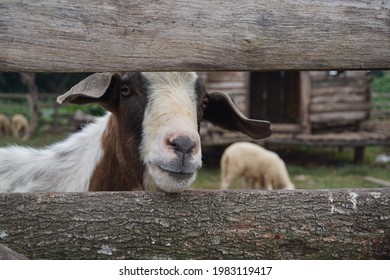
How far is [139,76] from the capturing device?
3.54 m

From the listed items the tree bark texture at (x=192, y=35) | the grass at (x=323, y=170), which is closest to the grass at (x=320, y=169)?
the grass at (x=323, y=170)

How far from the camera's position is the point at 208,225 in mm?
2734

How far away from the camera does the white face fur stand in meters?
3.01

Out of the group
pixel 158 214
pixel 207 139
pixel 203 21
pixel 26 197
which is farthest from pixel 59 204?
pixel 207 139

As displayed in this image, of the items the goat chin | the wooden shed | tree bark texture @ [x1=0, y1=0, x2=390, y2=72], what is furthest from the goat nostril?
the wooden shed

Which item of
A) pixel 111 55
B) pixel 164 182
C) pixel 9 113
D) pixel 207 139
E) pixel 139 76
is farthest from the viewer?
pixel 9 113

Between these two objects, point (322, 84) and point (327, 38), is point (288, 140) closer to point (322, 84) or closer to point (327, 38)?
point (322, 84)

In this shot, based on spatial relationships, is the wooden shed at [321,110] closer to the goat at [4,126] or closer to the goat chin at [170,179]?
the goat at [4,126]

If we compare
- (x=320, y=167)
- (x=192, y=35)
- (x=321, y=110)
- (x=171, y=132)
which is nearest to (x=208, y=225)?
(x=171, y=132)

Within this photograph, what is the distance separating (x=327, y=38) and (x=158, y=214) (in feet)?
3.43

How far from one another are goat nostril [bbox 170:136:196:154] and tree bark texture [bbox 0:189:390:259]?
0.31 meters

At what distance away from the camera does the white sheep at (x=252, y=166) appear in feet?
42.9

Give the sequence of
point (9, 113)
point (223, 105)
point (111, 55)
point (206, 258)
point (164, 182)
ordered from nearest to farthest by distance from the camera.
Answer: point (111, 55)
point (206, 258)
point (164, 182)
point (223, 105)
point (9, 113)

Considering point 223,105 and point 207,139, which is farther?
point 207,139
